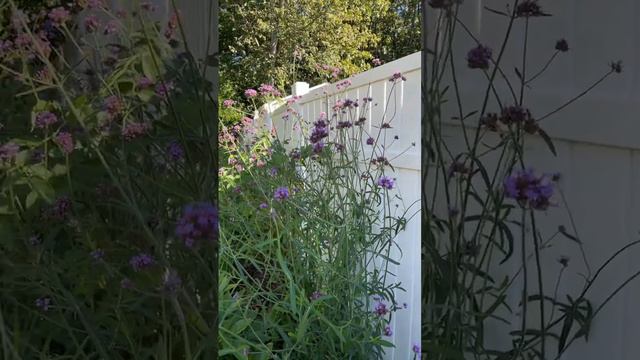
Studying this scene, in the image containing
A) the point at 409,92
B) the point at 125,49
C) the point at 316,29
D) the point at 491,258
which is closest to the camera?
the point at 491,258

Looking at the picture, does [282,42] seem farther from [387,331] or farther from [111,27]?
[111,27]

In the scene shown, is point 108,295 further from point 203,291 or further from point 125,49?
point 125,49

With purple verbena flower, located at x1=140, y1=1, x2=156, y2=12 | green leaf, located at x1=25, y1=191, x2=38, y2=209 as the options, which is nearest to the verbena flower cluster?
purple verbena flower, located at x1=140, y1=1, x2=156, y2=12

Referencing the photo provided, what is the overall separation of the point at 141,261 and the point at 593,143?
59cm

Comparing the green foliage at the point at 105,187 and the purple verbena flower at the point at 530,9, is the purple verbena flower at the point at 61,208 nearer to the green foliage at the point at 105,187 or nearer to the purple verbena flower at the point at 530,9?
the green foliage at the point at 105,187

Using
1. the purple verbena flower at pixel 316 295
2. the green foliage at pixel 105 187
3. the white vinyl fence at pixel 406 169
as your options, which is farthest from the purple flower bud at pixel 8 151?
the purple verbena flower at pixel 316 295

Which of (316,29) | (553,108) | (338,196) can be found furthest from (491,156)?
(316,29)

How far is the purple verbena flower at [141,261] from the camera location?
2.78ft

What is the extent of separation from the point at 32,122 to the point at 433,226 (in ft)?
1.84

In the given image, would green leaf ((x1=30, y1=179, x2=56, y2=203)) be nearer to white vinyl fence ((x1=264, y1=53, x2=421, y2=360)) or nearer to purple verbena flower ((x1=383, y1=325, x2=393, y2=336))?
white vinyl fence ((x1=264, y1=53, x2=421, y2=360))

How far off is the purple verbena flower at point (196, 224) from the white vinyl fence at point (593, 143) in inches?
15.4

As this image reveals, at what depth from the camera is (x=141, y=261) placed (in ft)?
2.79

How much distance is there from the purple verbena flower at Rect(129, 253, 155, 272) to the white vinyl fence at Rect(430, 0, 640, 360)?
49 centimetres

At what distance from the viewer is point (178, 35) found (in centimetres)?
83
